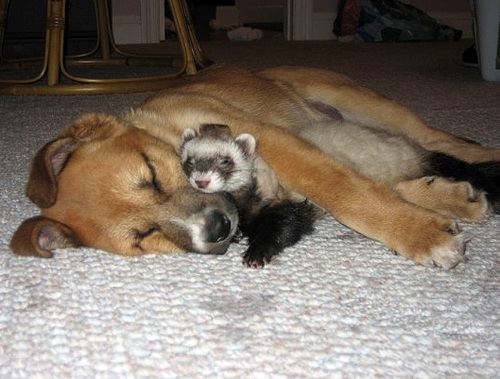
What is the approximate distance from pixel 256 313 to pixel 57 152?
80 centimetres

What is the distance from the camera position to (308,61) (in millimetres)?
5789

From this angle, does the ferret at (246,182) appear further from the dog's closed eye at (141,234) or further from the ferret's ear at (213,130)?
the dog's closed eye at (141,234)

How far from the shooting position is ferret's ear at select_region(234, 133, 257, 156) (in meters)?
1.76

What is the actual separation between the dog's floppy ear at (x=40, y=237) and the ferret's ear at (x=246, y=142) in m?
0.55

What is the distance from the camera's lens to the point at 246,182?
1.79 metres

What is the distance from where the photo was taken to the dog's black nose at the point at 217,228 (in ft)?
5.27

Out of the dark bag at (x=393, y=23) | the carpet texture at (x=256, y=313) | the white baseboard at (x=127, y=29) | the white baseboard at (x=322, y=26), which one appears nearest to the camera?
the carpet texture at (x=256, y=313)

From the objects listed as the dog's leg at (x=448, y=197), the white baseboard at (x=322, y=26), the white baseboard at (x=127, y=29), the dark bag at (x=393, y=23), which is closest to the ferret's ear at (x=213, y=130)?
the dog's leg at (x=448, y=197)

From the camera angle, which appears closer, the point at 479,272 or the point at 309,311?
the point at 309,311

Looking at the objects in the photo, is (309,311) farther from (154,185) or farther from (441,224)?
(154,185)

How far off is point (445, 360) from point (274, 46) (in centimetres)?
667

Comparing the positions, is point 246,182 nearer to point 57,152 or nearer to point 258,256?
point 258,256

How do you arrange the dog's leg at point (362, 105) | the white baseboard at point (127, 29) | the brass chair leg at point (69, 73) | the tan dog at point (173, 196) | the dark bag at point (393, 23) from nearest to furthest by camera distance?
the tan dog at point (173, 196)
the dog's leg at point (362, 105)
the brass chair leg at point (69, 73)
the dark bag at point (393, 23)
the white baseboard at point (127, 29)

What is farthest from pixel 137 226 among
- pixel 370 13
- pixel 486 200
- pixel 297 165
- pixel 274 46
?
pixel 370 13
